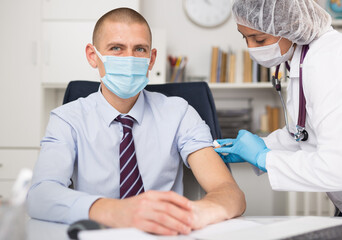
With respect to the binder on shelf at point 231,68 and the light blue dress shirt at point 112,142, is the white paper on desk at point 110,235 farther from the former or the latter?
the binder on shelf at point 231,68

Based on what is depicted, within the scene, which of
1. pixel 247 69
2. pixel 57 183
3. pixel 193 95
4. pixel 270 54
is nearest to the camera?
pixel 57 183

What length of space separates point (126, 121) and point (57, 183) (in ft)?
1.19

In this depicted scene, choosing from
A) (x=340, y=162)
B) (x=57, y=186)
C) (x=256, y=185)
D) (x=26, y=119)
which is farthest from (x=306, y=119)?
(x=26, y=119)

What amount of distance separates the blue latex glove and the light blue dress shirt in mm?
110

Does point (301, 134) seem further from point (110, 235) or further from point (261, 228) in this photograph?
point (110, 235)

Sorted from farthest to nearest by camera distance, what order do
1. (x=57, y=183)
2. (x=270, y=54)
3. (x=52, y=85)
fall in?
(x=52, y=85)
(x=270, y=54)
(x=57, y=183)

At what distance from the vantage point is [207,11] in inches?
133

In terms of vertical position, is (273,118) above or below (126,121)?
below

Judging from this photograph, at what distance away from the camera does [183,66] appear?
3.24m

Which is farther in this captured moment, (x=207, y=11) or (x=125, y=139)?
(x=207, y=11)

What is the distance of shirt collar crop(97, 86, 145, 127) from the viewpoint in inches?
54.5

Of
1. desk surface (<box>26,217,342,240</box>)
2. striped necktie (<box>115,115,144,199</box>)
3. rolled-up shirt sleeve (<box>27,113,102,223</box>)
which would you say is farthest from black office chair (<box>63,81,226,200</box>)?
desk surface (<box>26,217,342,240</box>)

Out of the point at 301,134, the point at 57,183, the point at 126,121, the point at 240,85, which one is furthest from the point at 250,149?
the point at 240,85

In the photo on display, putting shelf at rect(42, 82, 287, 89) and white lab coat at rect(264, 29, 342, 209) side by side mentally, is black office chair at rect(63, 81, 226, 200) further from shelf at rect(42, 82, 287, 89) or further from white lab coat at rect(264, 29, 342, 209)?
shelf at rect(42, 82, 287, 89)
